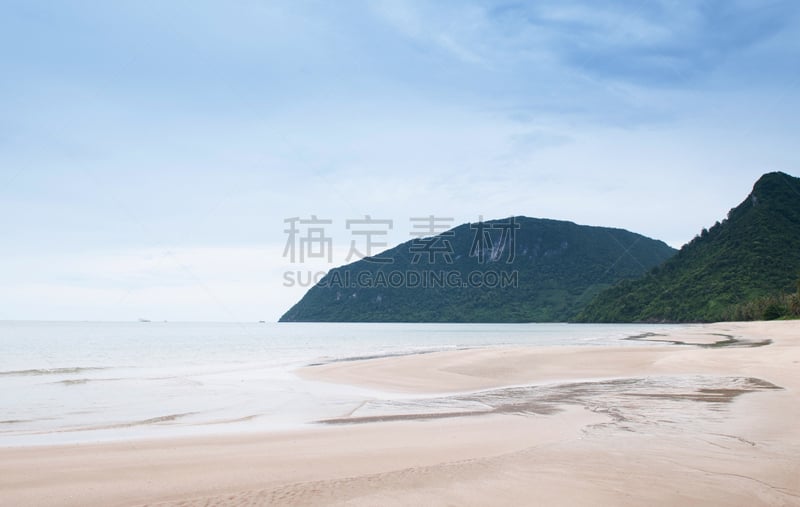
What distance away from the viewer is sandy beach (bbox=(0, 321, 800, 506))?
6.75 meters

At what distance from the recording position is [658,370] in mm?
23875

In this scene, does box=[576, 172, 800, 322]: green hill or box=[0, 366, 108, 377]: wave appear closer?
box=[0, 366, 108, 377]: wave

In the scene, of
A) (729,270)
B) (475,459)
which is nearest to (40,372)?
(475,459)

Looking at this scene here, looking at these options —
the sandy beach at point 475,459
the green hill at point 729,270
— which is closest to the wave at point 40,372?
the sandy beach at point 475,459

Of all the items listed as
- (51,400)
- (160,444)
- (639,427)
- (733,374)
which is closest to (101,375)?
(51,400)

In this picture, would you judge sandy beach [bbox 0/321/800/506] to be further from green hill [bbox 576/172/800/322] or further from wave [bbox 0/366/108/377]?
green hill [bbox 576/172/800/322]

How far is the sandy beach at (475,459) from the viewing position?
6750 mm

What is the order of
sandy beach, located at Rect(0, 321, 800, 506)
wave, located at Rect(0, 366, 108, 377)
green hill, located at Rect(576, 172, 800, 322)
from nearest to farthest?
sandy beach, located at Rect(0, 321, 800, 506) < wave, located at Rect(0, 366, 108, 377) < green hill, located at Rect(576, 172, 800, 322)

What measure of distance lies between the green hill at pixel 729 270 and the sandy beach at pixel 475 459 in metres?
88.1

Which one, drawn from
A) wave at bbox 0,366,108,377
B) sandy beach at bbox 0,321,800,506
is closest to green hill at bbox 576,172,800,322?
sandy beach at bbox 0,321,800,506

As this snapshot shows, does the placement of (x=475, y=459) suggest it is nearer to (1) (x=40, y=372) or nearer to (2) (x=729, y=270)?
(1) (x=40, y=372)

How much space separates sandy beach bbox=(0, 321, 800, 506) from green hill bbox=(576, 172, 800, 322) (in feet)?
289

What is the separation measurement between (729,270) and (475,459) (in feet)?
440

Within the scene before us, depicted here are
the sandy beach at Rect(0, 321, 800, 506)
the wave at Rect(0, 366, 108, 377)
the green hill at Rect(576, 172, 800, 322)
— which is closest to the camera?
the sandy beach at Rect(0, 321, 800, 506)
